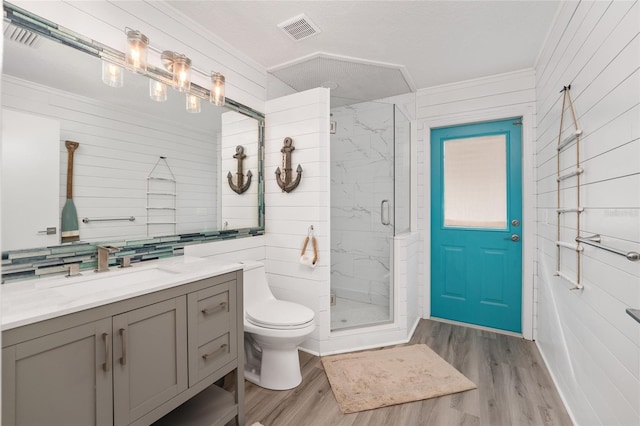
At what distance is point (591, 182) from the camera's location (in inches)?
63.6

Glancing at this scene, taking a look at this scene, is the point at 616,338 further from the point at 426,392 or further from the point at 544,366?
the point at 544,366

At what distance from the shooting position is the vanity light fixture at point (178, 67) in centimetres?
202

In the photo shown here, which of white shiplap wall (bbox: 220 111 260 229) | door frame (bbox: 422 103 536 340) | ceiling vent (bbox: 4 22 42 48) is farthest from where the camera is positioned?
door frame (bbox: 422 103 536 340)

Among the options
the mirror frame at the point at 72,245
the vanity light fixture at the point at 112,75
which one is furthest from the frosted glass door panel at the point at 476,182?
the vanity light fixture at the point at 112,75

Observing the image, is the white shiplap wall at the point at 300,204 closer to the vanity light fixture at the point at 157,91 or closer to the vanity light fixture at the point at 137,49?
the vanity light fixture at the point at 157,91

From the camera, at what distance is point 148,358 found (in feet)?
4.45

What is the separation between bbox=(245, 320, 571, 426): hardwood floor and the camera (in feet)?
6.00

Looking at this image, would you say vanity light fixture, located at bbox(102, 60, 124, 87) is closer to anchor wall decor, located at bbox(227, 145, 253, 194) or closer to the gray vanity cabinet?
anchor wall decor, located at bbox(227, 145, 253, 194)

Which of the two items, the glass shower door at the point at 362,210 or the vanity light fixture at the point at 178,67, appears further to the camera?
the glass shower door at the point at 362,210

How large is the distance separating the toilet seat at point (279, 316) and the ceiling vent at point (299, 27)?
194 centimetres

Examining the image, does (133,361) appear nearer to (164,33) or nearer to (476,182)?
(164,33)

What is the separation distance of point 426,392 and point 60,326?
197 centimetres

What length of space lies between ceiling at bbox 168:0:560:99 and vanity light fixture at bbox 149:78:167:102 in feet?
1.78

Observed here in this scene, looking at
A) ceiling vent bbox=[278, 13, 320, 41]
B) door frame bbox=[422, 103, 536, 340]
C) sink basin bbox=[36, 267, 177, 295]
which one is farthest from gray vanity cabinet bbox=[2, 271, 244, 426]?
door frame bbox=[422, 103, 536, 340]
